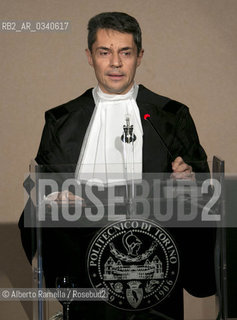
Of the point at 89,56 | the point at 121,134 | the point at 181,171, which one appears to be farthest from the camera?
the point at 89,56

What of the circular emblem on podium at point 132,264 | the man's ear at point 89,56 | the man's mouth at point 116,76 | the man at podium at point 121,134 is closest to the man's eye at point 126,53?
the man at podium at point 121,134

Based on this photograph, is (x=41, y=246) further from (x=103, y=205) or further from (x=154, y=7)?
(x=154, y=7)

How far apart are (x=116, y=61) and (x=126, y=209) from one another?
1388 millimetres

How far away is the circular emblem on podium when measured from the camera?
2793 mm

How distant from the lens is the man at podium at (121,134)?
2.89m

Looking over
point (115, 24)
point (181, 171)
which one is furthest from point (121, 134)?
point (181, 171)

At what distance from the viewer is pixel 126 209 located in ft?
9.23

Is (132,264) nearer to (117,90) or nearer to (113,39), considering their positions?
(117,90)

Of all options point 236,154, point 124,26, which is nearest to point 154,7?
point 124,26

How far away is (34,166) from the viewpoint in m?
2.82

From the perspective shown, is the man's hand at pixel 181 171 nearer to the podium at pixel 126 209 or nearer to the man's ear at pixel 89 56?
the podium at pixel 126 209

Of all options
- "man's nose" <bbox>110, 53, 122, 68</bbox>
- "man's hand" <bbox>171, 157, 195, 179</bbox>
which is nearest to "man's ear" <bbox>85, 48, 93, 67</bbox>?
"man's nose" <bbox>110, 53, 122, 68</bbox>

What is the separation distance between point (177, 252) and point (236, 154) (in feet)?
5.83

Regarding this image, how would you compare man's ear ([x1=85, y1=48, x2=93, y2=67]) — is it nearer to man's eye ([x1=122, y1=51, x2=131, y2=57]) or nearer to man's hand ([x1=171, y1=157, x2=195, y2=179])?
man's eye ([x1=122, y1=51, x2=131, y2=57])
